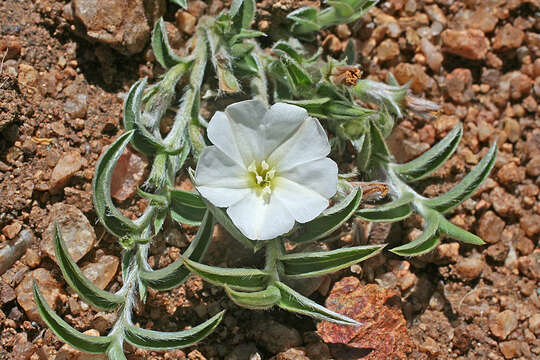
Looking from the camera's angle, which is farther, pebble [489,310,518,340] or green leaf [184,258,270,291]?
pebble [489,310,518,340]

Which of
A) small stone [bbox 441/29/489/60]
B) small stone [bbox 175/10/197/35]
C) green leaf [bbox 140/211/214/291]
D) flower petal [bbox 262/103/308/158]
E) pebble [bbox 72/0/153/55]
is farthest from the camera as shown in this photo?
small stone [bbox 441/29/489/60]

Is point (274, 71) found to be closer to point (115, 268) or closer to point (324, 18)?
point (324, 18)

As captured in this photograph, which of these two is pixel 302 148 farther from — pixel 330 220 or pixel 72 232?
pixel 72 232

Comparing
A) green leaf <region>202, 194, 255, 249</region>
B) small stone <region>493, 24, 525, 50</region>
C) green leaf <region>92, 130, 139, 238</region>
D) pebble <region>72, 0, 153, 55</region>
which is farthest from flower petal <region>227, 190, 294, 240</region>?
small stone <region>493, 24, 525, 50</region>

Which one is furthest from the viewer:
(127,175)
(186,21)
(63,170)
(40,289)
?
(186,21)

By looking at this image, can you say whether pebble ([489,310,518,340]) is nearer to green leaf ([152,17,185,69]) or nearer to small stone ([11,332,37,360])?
green leaf ([152,17,185,69])

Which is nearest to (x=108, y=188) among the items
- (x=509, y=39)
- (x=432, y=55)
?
(x=432, y=55)

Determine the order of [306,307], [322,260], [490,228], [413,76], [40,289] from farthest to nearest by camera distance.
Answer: [413,76] < [490,228] < [40,289] < [322,260] < [306,307]
